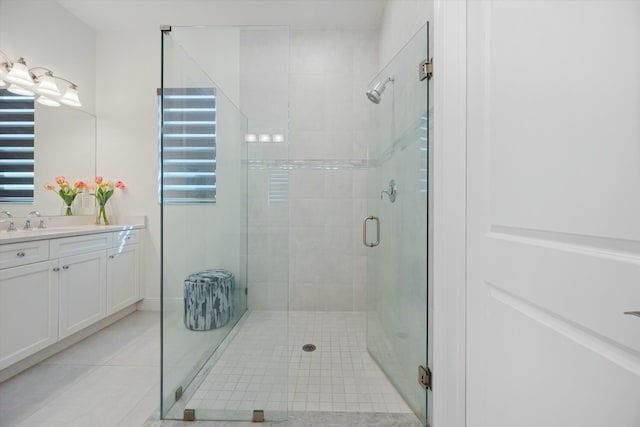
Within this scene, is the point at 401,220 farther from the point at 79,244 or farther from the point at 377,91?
the point at 79,244

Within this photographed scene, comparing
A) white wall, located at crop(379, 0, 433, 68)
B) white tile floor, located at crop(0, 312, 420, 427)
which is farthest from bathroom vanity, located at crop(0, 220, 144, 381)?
white wall, located at crop(379, 0, 433, 68)

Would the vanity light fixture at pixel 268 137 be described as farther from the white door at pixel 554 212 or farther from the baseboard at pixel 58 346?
the baseboard at pixel 58 346

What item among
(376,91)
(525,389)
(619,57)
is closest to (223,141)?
(376,91)

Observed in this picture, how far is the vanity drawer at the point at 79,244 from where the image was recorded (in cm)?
198

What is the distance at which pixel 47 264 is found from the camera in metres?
1.91

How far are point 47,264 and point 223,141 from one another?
5.14 ft

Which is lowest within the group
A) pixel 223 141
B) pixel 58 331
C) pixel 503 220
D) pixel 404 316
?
pixel 58 331

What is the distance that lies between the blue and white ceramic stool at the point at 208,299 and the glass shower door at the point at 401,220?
1.02m

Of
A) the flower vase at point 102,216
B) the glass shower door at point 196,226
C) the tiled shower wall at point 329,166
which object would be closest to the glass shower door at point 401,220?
the tiled shower wall at point 329,166

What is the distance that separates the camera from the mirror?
234 cm

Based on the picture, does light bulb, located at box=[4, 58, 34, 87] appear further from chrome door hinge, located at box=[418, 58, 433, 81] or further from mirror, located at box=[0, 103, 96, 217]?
chrome door hinge, located at box=[418, 58, 433, 81]

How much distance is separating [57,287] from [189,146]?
1522 millimetres

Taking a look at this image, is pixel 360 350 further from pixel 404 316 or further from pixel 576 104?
pixel 576 104

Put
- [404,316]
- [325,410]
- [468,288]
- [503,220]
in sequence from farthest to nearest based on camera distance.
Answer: [404,316] < [325,410] < [468,288] < [503,220]
